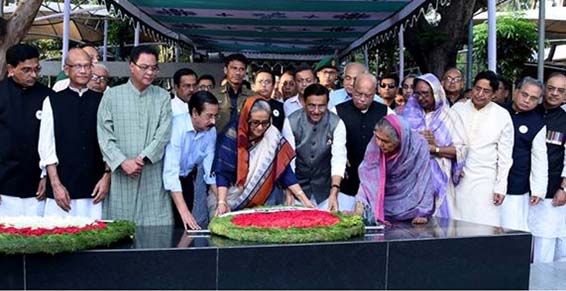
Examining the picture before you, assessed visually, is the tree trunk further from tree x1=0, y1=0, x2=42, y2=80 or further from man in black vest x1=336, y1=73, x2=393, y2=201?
tree x1=0, y1=0, x2=42, y2=80

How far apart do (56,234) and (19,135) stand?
3.56 ft

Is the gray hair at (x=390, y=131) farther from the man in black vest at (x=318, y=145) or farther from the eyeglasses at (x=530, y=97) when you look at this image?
the eyeglasses at (x=530, y=97)

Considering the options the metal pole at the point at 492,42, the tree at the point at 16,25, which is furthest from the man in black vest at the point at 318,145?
the tree at the point at 16,25

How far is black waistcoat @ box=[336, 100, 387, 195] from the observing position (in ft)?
14.5

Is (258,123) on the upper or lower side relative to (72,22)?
lower

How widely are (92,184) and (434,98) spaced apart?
2432 mm

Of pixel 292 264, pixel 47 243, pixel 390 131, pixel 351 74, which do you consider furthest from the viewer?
pixel 351 74

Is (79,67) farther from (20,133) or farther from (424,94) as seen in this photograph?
(424,94)

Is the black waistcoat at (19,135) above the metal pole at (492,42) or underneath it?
underneath

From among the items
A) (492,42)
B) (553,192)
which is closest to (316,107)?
(553,192)

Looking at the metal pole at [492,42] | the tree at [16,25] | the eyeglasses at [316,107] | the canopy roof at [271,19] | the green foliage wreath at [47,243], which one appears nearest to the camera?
the green foliage wreath at [47,243]

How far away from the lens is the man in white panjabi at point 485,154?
14.5ft

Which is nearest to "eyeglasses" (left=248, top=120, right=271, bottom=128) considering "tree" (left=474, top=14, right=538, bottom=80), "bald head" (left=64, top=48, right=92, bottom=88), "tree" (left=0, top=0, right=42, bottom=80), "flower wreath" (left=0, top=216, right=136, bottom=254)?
"flower wreath" (left=0, top=216, right=136, bottom=254)

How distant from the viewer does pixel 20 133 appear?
3773 millimetres
